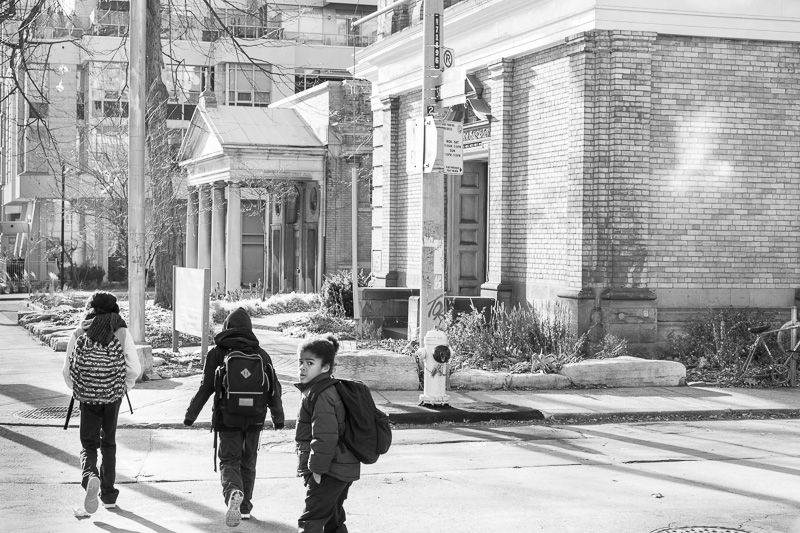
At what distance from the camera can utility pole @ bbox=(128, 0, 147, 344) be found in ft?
49.2

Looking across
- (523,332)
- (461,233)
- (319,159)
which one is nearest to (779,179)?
(523,332)

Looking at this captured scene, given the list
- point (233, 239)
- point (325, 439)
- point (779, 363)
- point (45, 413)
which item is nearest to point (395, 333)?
point (779, 363)

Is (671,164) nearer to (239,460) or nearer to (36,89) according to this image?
(36,89)

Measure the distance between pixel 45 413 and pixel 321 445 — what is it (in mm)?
7494

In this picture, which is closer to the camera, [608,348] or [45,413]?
[45,413]

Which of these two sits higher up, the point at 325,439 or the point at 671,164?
the point at 671,164

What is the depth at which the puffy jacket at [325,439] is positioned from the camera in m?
5.82

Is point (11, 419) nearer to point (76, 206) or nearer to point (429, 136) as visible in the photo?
point (429, 136)

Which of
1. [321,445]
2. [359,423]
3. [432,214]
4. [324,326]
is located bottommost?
[324,326]

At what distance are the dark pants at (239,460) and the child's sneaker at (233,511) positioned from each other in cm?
14

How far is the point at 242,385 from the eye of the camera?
743 centimetres

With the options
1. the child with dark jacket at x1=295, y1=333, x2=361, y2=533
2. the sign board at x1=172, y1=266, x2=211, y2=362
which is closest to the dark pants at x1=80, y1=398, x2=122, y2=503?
the child with dark jacket at x1=295, y1=333, x2=361, y2=533

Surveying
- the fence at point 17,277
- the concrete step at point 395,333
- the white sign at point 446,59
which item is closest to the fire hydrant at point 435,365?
the white sign at point 446,59

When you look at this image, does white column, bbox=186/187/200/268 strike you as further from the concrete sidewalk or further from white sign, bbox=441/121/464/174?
white sign, bbox=441/121/464/174
